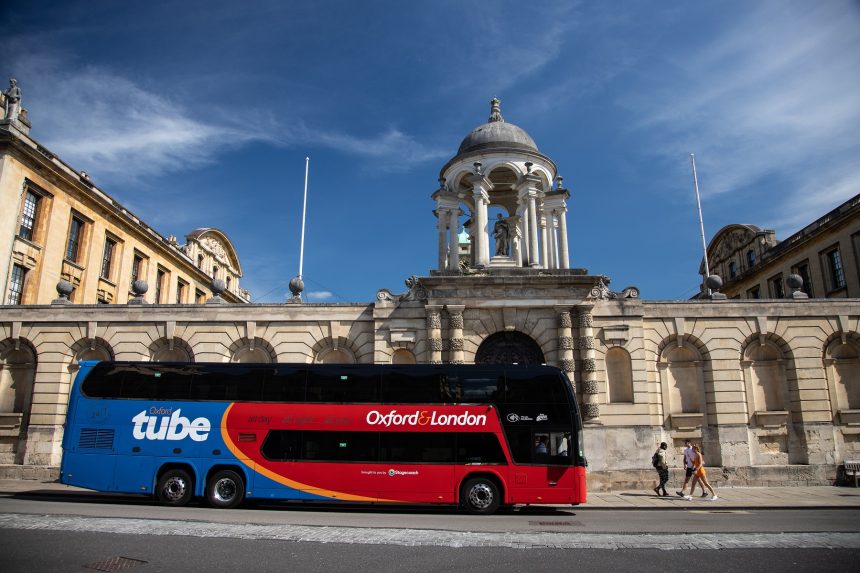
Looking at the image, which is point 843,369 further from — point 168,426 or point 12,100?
point 12,100

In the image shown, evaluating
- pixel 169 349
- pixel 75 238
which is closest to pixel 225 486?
pixel 169 349

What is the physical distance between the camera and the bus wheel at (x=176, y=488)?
1753 cm

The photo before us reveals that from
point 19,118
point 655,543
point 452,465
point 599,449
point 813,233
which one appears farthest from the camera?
point 813,233

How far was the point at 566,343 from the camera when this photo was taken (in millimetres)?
23578

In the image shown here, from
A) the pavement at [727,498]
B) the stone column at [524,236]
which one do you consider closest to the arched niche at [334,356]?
the stone column at [524,236]

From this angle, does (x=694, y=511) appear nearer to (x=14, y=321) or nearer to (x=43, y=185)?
(x=14, y=321)

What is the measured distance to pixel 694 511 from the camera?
17281 millimetres

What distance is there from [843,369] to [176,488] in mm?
25513

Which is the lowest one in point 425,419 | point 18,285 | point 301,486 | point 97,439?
point 301,486

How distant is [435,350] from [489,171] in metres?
8.68

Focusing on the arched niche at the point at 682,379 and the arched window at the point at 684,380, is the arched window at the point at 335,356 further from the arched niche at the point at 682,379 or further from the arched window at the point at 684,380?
the arched window at the point at 684,380

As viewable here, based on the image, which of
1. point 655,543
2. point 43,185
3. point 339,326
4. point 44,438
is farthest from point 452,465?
point 43,185

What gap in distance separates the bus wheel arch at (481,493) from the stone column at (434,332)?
6.80m

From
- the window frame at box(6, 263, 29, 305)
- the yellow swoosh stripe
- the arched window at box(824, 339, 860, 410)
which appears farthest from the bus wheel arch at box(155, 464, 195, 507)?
the arched window at box(824, 339, 860, 410)
